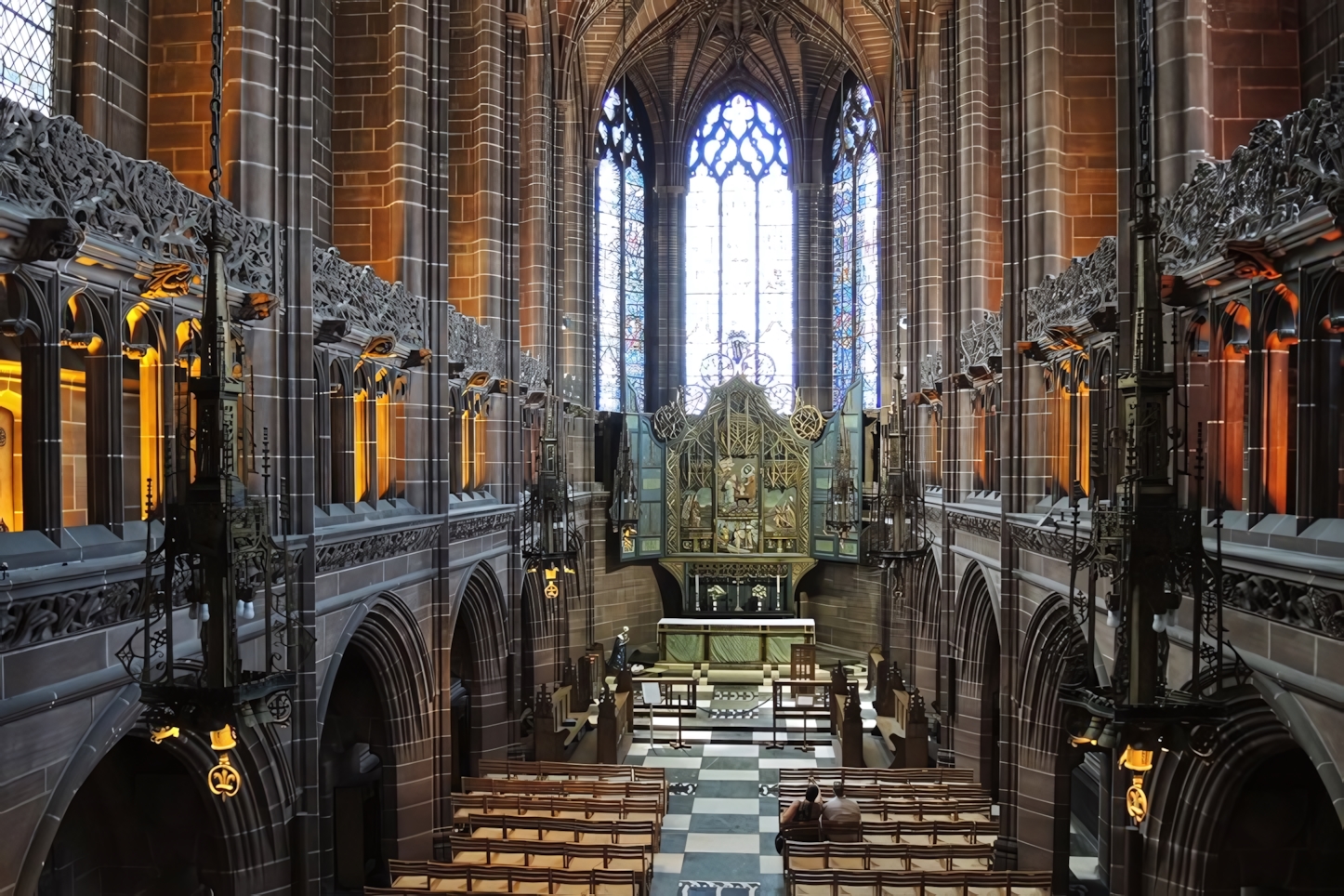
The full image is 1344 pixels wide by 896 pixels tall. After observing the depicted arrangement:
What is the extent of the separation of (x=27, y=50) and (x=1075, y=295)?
11166 mm

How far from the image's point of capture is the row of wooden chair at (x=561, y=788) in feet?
53.9

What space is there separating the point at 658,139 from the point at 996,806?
79.5 ft

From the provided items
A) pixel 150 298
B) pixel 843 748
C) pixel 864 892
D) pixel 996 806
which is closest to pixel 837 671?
pixel 843 748

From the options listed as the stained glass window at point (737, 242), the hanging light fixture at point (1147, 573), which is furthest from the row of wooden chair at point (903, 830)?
the stained glass window at point (737, 242)

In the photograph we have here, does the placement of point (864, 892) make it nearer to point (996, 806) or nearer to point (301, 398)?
point (996, 806)

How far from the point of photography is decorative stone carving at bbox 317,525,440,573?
1217 cm

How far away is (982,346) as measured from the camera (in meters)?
17.6

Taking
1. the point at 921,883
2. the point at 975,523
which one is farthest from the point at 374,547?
the point at 975,523

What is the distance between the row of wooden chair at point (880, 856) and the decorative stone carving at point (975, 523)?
488cm

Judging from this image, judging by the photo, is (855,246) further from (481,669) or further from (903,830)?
(903,830)

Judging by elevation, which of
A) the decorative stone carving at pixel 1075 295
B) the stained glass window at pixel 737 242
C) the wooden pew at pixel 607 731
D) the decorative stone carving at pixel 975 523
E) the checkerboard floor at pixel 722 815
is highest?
the stained glass window at pixel 737 242

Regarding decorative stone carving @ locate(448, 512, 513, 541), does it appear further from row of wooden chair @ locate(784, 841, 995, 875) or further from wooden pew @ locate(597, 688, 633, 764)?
row of wooden chair @ locate(784, 841, 995, 875)

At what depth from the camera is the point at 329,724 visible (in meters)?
15.6

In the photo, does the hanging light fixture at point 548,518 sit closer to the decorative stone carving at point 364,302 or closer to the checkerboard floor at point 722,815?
the decorative stone carving at point 364,302
